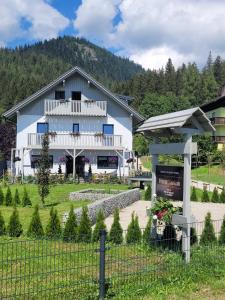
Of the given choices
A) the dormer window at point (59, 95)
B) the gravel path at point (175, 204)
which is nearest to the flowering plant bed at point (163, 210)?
the gravel path at point (175, 204)

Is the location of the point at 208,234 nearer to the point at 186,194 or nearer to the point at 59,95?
the point at 186,194

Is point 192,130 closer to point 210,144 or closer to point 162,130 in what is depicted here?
point 162,130

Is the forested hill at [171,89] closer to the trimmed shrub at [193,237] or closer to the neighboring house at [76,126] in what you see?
the neighboring house at [76,126]

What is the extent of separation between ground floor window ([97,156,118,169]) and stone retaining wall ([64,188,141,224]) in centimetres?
1180

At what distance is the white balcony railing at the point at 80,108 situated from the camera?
107 feet

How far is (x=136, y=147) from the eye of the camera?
58781 mm

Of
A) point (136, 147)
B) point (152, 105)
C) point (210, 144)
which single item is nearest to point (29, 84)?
point (152, 105)

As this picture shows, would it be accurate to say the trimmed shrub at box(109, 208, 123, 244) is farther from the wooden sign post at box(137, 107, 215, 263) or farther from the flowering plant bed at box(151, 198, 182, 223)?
the flowering plant bed at box(151, 198, 182, 223)

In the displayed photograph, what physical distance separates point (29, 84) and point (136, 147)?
62.6 m

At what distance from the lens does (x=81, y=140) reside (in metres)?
32.7

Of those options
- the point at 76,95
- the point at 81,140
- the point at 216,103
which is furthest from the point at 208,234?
the point at 216,103

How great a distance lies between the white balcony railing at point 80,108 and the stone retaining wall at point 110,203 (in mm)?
12457

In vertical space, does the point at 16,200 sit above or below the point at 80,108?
below

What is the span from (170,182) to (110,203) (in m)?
7.71
